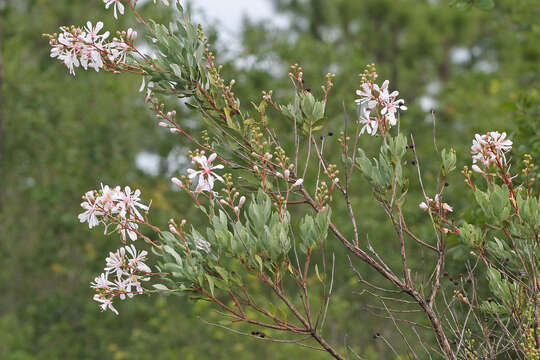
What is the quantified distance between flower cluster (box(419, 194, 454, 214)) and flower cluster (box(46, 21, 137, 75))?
52.7 inches

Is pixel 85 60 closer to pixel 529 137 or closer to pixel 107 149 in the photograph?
pixel 529 137

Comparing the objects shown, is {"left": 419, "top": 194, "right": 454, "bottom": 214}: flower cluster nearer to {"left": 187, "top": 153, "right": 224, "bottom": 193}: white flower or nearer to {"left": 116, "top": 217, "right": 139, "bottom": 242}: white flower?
{"left": 187, "top": 153, "right": 224, "bottom": 193}: white flower

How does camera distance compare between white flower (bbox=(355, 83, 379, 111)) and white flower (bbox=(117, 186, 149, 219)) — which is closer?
white flower (bbox=(117, 186, 149, 219))

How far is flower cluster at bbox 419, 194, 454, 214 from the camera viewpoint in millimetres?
2497

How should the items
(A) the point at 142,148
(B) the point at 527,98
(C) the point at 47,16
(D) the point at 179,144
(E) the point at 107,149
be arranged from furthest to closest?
(C) the point at 47,16, (A) the point at 142,148, (E) the point at 107,149, (D) the point at 179,144, (B) the point at 527,98

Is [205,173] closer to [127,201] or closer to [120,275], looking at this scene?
[127,201]

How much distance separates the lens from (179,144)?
390 inches

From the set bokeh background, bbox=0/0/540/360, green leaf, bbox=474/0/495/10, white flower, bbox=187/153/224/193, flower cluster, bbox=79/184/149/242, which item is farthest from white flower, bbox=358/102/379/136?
bokeh background, bbox=0/0/540/360

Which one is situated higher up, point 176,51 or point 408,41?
point 408,41

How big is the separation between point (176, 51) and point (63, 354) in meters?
8.62

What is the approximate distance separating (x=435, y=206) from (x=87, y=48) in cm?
153

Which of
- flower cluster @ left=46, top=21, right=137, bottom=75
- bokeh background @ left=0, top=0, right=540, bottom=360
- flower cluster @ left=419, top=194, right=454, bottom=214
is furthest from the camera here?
bokeh background @ left=0, top=0, right=540, bottom=360

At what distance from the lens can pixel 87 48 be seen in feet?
8.70

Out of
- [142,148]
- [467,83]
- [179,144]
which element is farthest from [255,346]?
[467,83]
